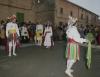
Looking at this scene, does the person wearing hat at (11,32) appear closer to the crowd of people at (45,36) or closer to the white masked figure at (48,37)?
the crowd of people at (45,36)

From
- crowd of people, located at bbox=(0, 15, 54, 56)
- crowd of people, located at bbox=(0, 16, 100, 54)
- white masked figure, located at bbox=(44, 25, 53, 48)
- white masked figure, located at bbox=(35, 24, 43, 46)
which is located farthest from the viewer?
white masked figure, located at bbox=(35, 24, 43, 46)

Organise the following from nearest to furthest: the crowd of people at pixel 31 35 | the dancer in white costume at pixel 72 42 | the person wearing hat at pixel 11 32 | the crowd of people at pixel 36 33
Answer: the dancer in white costume at pixel 72 42 < the person wearing hat at pixel 11 32 < the crowd of people at pixel 31 35 < the crowd of people at pixel 36 33

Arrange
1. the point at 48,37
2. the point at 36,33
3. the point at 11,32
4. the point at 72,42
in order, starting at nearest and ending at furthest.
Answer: the point at 72,42
the point at 11,32
the point at 48,37
the point at 36,33

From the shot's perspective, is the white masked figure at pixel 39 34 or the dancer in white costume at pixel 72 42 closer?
the dancer in white costume at pixel 72 42

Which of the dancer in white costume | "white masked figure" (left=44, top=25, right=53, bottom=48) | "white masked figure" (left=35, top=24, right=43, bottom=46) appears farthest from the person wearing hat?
"white masked figure" (left=35, top=24, right=43, bottom=46)

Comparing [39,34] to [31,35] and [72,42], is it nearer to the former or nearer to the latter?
[31,35]

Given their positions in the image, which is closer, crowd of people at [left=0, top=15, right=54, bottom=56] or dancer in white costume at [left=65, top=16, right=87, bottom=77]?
dancer in white costume at [left=65, top=16, right=87, bottom=77]

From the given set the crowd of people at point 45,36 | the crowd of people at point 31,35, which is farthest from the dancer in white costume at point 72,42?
the crowd of people at point 31,35

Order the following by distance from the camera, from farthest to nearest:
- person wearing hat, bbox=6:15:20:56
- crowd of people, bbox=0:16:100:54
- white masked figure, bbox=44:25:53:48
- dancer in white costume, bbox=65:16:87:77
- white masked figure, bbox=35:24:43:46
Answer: white masked figure, bbox=35:24:43:46
white masked figure, bbox=44:25:53:48
crowd of people, bbox=0:16:100:54
person wearing hat, bbox=6:15:20:56
dancer in white costume, bbox=65:16:87:77

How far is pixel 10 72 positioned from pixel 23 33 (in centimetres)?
1503

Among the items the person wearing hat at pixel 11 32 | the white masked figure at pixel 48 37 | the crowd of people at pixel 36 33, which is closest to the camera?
the person wearing hat at pixel 11 32

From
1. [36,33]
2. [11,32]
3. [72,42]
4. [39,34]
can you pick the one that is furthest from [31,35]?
[72,42]

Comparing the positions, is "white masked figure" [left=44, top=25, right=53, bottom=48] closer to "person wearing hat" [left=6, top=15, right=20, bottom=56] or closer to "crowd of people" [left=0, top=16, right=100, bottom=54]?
"crowd of people" [left=0, top=16, right=100, bottom=54]

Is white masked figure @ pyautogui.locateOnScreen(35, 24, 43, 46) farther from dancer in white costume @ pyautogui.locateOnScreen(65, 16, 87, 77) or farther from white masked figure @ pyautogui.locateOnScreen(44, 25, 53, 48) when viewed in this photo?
dancer in white costume @ pyautogui.locateOnScreen(65, 16, 87, 77)
